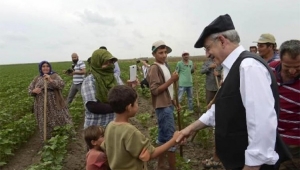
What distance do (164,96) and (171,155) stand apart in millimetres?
877

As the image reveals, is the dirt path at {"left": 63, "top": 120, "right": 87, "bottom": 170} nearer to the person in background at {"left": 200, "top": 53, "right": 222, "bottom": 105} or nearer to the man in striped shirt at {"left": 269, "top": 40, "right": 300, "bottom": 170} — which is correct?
the person in background at {"left": 200, "top": 53, "right": 222, "bottom": 105}

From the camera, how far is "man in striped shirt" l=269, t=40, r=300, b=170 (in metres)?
2.74

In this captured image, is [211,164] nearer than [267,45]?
No

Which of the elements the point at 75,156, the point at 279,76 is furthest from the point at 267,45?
the point at 75,156

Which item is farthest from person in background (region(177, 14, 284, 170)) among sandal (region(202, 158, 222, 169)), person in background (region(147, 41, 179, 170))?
sandal (region(202, 158, 222, 169))

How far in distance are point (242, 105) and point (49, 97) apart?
19.5ft

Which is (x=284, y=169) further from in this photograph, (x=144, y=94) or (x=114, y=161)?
(x=144, y=94)

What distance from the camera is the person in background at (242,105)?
1.99 meters

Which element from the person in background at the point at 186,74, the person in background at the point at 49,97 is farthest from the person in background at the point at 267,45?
the person in background at the point at 186,74

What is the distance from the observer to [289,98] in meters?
2.87

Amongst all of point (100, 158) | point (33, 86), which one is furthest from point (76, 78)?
point (100, 158)

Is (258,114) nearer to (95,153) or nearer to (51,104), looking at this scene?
(95,153)

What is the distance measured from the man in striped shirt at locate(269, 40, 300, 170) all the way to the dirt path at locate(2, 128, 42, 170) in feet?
16.3

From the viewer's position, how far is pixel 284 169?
119 inches
